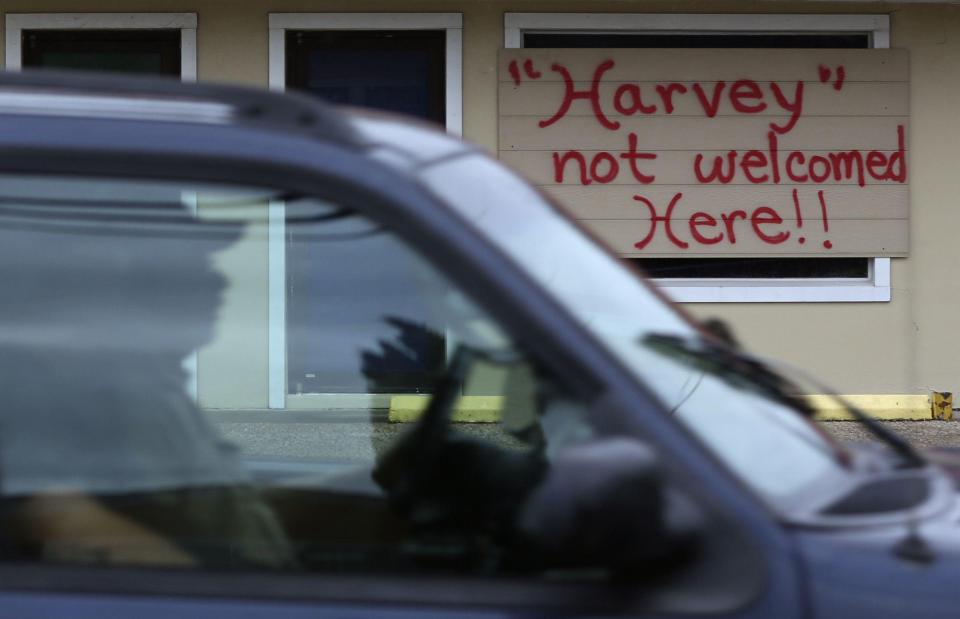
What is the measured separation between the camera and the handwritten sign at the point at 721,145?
31.3ft

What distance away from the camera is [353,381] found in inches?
75.4

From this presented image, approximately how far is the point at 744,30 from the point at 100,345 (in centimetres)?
847

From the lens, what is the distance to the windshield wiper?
1903mm

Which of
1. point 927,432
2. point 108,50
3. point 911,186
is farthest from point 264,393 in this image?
point 911,186

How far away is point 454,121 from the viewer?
31.0ft

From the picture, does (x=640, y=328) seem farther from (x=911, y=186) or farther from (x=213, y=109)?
(x=911, y=186)

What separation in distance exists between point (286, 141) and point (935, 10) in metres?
8.88

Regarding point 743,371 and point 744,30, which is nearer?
point 743,371

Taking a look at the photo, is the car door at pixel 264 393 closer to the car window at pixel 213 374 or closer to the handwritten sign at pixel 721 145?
the car window at pixel 213 374

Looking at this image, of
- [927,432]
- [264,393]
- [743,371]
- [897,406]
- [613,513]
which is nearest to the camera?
[613,513]

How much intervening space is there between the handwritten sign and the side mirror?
803 cm

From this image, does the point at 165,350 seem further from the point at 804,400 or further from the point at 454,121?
the point at 454,121

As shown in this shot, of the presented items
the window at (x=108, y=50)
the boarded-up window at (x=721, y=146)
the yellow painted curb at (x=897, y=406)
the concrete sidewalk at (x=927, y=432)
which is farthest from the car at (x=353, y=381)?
the window at (x=108, y=50)

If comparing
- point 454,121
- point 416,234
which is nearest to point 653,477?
point 416,234
